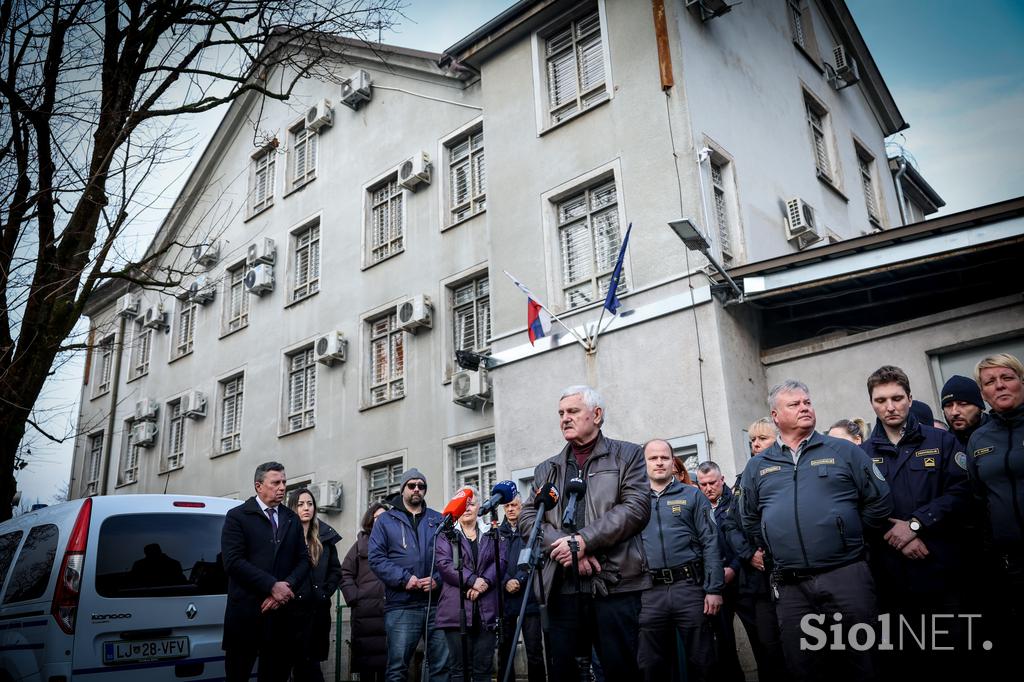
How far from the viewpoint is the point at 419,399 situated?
16375 millimetres

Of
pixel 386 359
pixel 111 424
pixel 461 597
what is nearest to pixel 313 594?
pixel 461 597

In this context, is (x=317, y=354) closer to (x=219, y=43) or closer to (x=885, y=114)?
(x=219, y=43)

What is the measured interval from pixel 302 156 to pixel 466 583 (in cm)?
1721

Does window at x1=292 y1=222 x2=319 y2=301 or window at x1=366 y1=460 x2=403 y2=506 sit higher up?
window at x1=292 y1=222 x2=319 y2=301

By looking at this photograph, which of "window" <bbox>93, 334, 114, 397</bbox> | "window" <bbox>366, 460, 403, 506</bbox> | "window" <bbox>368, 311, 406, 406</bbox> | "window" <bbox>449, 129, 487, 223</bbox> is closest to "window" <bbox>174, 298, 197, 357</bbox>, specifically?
"window" <bbox>93, 334, 114, 397</bbox>

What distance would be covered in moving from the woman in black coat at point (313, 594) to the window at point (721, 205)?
7438 millimetres

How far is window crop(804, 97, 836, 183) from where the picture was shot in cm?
1673

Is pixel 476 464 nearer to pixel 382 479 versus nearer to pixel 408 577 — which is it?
pixel 382 479

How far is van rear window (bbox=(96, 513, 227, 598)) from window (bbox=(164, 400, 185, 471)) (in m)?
16.3

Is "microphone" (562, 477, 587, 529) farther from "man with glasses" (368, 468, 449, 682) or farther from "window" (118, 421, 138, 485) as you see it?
"window" (118, 421, 138, 485)

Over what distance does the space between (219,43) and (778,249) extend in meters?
9.40

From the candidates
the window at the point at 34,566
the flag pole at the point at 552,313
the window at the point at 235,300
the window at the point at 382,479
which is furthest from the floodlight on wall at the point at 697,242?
the window at the point at 235,300

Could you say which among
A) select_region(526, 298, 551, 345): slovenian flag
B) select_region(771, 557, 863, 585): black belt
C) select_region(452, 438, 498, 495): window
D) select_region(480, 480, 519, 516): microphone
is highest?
select_region(526, 298, 551, 345): slovenian flag

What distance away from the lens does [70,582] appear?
6598mm
